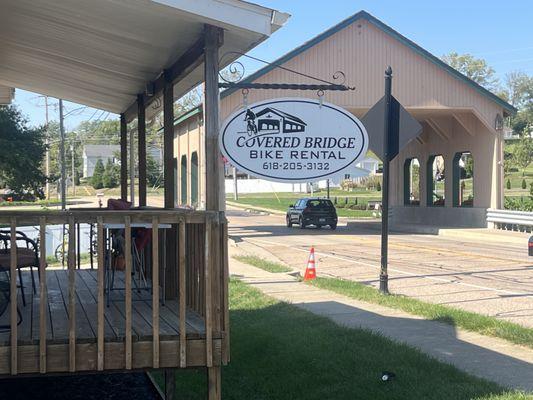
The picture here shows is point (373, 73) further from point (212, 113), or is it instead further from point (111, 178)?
point (111, 178)

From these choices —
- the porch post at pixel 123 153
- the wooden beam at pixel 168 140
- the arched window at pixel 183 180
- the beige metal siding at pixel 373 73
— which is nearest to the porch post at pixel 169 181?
the wooden beam at pixel 168 140

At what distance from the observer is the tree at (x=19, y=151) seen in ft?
106

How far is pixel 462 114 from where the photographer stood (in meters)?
29.6

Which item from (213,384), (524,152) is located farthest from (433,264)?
(524,152)

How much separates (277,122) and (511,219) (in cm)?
2188

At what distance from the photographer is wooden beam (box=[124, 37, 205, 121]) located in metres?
6.25

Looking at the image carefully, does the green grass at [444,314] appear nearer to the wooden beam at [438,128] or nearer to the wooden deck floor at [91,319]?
the wooden deck floor at [91,319]

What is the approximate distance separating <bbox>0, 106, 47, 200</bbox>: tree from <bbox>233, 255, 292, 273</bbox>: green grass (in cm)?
1694

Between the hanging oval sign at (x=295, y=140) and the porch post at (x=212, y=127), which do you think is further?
the hanging oval sign at (x=295, y=140)

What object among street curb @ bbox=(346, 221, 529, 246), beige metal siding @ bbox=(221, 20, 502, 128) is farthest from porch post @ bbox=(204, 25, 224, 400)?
street curb @ bbox=(346, 221, 529, 246)

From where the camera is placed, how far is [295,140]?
757cm

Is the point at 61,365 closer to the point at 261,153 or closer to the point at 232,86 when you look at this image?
the point at 261,153

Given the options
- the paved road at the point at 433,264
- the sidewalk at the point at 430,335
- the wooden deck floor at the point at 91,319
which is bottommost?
the paved road at the point at 433,264

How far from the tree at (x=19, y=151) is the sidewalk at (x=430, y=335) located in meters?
22.3
